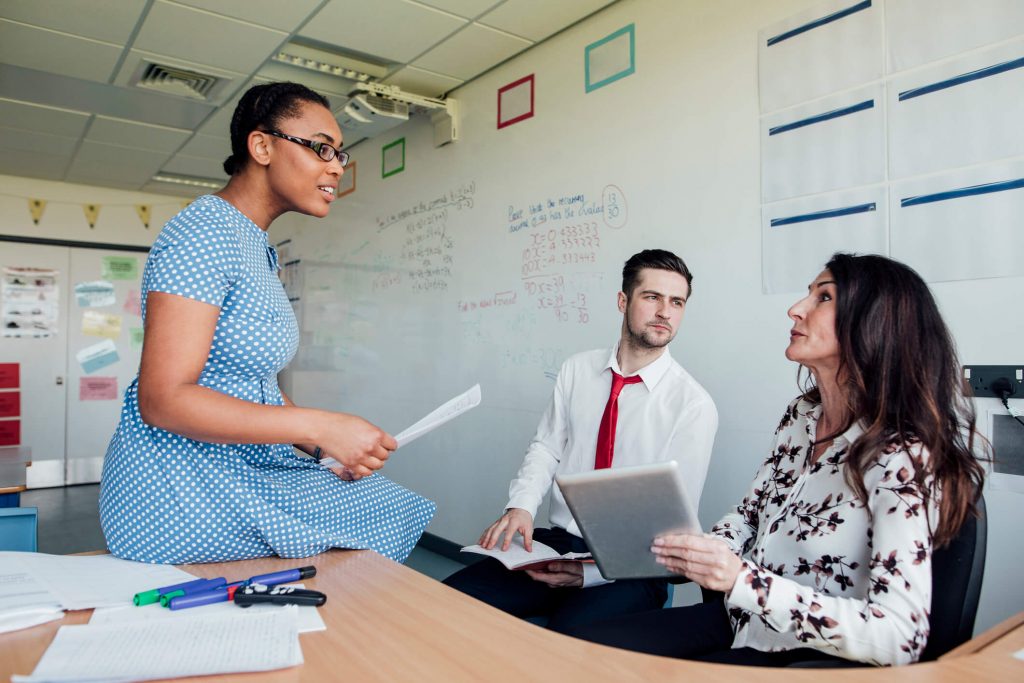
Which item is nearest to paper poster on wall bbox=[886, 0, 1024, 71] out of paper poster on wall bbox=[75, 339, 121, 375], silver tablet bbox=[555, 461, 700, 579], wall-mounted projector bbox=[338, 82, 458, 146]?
silver tablet bbox=[555, 461, 700, 579]

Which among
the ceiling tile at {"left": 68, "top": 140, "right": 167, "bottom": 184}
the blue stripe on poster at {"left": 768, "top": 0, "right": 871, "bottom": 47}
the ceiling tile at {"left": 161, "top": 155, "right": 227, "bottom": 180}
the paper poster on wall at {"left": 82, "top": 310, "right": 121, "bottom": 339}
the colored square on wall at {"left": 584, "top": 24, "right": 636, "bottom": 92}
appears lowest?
the paper poster on wall at {"left": 82, "top": 310, "right": 121, "bottom": 339}

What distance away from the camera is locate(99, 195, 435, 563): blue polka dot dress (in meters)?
1.05

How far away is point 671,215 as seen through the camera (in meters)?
2.72

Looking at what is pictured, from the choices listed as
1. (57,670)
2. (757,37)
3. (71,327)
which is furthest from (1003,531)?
(71,327)

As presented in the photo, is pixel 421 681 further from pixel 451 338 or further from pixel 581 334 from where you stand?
pixel 451 338

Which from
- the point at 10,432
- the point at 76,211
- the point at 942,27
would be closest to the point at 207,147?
the point at 76,211

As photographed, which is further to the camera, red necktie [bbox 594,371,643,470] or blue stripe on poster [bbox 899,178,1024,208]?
red necktie [bbox 594,371,643,470]

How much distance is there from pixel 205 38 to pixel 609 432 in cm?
267

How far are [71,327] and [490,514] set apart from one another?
459 centimetres

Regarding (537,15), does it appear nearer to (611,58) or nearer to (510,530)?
(611,58)

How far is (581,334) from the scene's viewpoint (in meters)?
3.08

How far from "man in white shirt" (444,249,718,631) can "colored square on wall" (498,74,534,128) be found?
4.72 ft

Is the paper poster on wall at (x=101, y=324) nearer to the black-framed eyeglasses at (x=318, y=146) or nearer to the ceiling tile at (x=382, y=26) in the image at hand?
the ceiling tile at (x=382, y=26)

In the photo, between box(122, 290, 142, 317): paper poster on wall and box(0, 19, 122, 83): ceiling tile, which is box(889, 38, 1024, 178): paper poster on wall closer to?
box(0, 19, 122, 83): ceiling tile
